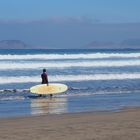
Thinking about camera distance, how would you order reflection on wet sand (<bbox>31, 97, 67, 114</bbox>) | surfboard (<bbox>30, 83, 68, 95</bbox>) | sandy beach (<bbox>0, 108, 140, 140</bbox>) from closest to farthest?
sandy beach (<bbox>0, 108, 140, 140</bbox>) → reflection on wet sand (<bbox>31, 97, 67, 114</bbox>) → surfboard (<bbox>30, 83, 68, 95</bbox>)

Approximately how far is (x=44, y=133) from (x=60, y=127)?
2.89 ft

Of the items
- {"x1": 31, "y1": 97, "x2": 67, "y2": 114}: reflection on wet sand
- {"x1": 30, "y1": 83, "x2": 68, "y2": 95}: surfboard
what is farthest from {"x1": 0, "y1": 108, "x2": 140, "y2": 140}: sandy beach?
{"x1": 30, "y1": 83, "x2": 68, "y2": 95}: surfboard

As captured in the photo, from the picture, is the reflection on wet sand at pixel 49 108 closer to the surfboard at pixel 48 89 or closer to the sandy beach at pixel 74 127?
the sandy beach at pixel 74 127

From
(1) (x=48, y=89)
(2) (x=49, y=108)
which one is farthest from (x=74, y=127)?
(1) (x=48, y=89)

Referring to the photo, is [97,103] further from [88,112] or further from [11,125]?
[11,125]

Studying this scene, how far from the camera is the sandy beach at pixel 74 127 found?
9.35 meters

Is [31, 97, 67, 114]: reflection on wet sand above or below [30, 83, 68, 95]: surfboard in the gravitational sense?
below

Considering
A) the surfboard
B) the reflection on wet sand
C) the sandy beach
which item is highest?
the surfboard

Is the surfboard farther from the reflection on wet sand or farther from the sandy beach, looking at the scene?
the sandy beach

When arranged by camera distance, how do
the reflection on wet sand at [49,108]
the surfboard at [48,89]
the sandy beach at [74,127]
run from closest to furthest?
the sandy beach at [74,127] < the reflection on wet sand at [49,108] < the surfboard at [48,89]

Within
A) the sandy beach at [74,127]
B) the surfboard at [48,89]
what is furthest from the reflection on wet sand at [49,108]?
the surfboard at [48,89]

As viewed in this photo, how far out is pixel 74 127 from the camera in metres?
10.5

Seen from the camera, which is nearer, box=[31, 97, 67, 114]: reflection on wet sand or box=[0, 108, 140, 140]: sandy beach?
box=[0, 108, 140, 140]: sandy beach

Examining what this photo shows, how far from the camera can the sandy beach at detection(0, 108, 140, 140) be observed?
9.35 m
